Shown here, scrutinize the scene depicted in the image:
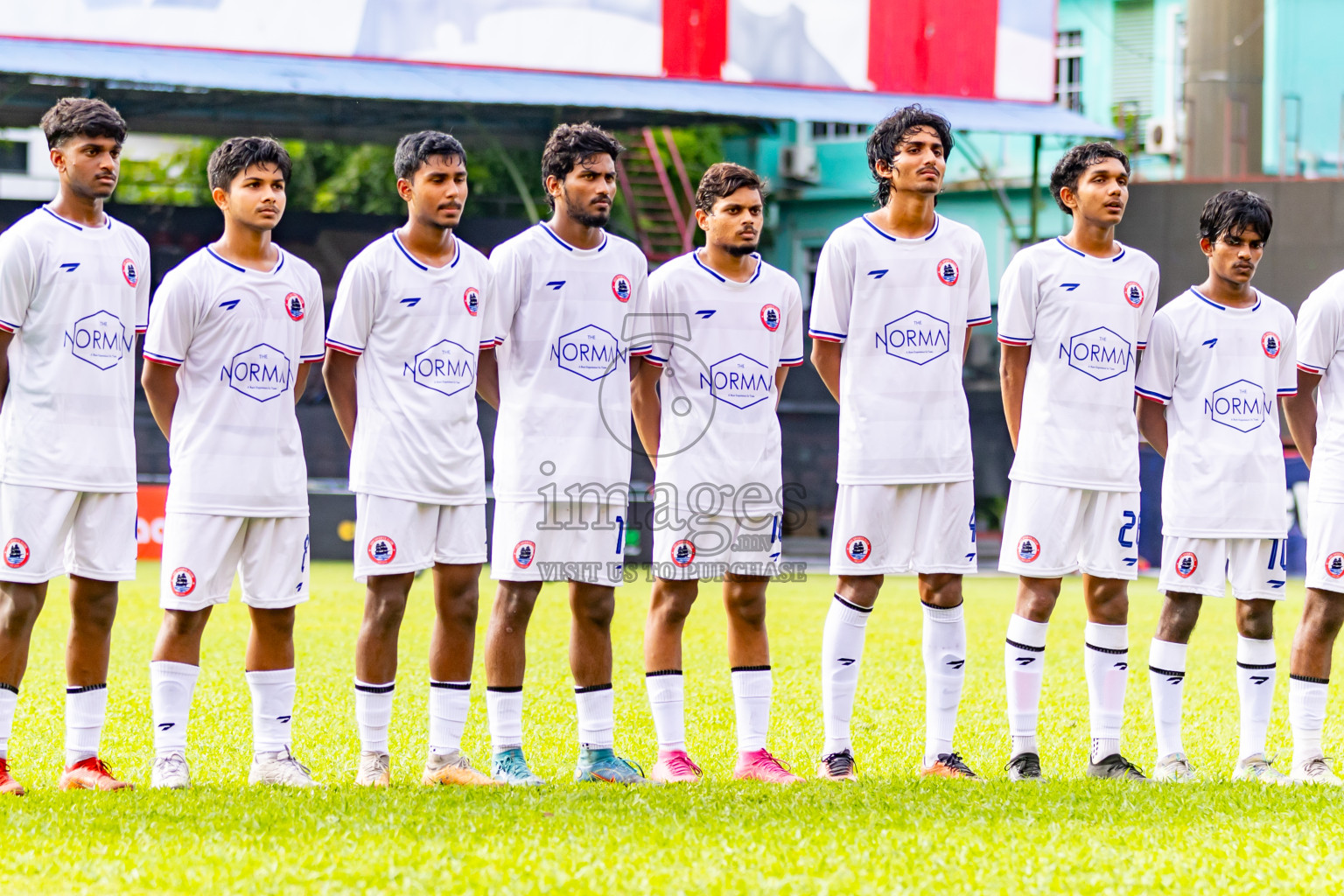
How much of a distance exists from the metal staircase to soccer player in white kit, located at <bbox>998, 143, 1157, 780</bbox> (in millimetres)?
19847

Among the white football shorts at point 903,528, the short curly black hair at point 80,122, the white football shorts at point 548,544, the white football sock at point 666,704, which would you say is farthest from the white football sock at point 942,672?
the short curly black hair at point 80,122

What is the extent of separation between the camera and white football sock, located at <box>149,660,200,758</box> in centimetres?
593

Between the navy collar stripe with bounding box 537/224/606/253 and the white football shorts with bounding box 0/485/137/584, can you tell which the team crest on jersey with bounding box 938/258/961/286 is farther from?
the white football shorts with bounding box 0/485/137/584

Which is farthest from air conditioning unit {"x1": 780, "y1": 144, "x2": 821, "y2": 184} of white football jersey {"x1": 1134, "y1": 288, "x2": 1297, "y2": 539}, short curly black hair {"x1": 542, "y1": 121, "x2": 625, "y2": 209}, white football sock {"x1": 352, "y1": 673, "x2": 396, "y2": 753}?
white football sock {"x1": 352, "y1": 673, "x2": 396, "y2": 753}

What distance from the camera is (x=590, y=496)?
6.21 m

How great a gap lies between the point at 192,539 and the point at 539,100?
14201 mm

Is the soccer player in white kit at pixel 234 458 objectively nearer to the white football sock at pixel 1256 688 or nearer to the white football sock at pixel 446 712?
the white football sock at pixel 446 712

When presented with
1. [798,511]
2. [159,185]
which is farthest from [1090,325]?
[159,185]

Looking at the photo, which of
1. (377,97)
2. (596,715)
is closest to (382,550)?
(596,715)

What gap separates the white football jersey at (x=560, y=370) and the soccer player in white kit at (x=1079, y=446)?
5.19 feet

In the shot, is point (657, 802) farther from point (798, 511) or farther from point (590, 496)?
point (798, 511)

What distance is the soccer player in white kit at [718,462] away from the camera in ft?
20.6

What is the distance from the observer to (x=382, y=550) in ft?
19.6

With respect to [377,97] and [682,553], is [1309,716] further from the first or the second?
[377,97]
